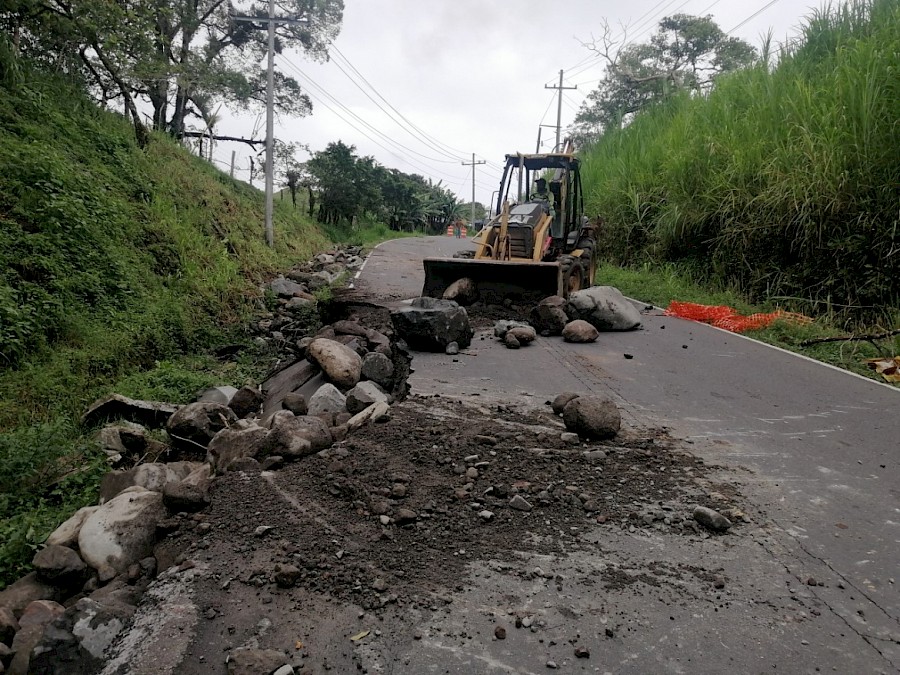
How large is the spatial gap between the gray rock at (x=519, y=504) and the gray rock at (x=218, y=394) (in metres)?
4.03

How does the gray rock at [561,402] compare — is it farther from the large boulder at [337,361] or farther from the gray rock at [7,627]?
the gray rock at [7,627]

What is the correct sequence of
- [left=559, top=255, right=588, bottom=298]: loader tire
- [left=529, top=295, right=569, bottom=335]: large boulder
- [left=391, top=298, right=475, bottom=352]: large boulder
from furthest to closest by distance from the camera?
[left=559, top=255, right=588, bottom=298]: loader tire < [left=529, top=295, right=569, bottom=335]: large boulder < [left=391, top=298, right=475, bottom=352]: large boulder

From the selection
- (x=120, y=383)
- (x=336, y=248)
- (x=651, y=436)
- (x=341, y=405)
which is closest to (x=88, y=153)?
(x=120, y=383)

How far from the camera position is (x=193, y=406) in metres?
5.07

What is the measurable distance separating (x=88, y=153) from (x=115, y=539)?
979cm

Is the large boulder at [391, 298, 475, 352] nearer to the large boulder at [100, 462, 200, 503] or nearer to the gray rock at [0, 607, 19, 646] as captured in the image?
the large boulder at [100, 462, 200, 503]

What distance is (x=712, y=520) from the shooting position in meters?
2.91

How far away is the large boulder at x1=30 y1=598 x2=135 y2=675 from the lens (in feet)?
6.82

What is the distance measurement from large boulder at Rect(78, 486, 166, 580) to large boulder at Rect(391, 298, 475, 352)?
158 inches

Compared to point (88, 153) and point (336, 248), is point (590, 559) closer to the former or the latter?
point (88, 153)

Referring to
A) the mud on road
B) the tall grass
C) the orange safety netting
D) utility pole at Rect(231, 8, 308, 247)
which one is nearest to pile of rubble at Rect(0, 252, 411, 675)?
the mud on road

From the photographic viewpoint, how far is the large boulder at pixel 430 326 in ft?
22.3

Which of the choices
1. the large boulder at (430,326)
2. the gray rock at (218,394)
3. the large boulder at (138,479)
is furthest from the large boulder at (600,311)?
the large boulder at (138,479)

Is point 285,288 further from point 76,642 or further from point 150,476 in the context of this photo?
point 76,642
